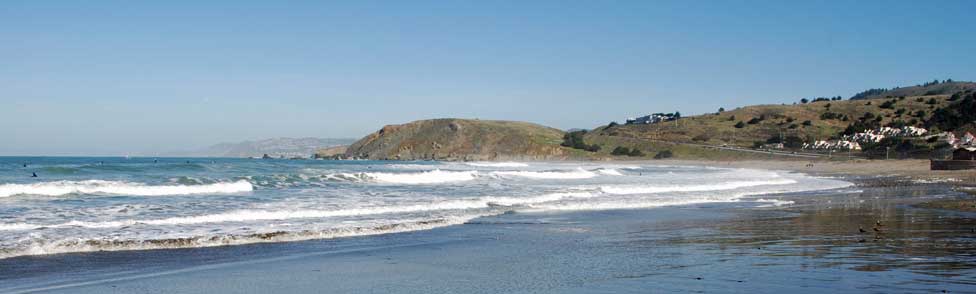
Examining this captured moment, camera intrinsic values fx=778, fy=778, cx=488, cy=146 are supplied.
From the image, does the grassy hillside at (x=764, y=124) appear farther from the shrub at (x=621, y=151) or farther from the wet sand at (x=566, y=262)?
the wet sand at (x=566, y=262)

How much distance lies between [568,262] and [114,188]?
2035 centimetres

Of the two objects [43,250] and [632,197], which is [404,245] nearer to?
[43,250]

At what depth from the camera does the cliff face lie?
116 metres

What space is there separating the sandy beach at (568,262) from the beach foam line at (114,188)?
1391cm

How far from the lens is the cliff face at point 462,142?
116 metres

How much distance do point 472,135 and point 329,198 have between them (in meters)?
104

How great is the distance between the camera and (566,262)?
35.6 feet

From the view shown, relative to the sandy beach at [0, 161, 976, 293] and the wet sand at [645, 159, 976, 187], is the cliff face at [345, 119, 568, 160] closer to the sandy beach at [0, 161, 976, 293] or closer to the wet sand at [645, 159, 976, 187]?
the wet sand at [645, 159, 976, 187]

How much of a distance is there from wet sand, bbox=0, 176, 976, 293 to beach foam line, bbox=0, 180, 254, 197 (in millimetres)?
14051

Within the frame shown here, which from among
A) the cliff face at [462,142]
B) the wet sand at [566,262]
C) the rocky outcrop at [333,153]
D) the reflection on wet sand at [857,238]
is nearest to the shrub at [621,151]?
the cliff face at [462,142]

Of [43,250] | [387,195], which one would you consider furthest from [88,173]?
[43,250]

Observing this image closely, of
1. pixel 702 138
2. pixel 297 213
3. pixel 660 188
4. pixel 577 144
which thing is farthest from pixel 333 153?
pixel 297 213

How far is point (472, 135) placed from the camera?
12675cm

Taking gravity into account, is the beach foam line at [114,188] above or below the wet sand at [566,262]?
above
